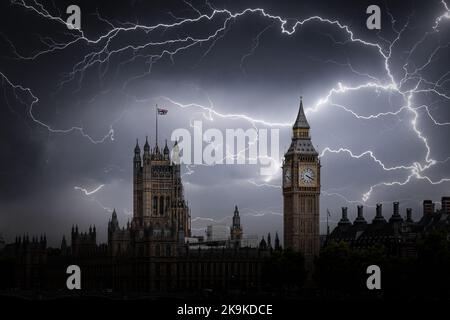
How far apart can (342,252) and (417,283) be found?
2447 cm

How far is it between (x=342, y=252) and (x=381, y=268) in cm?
1553

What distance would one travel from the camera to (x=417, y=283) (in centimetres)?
15750

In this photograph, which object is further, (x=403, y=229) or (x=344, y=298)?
(x=403, y=229)

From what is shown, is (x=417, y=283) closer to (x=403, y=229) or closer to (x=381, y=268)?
(x=381, y=268)

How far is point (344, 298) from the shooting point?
158 m

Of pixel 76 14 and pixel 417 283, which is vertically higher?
pixel 76 14
